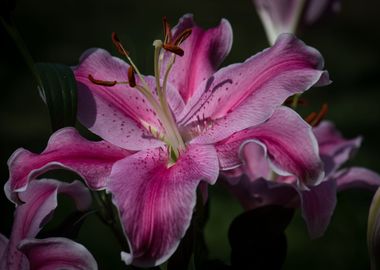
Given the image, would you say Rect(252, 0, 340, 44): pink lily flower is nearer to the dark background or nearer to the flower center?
the dark background

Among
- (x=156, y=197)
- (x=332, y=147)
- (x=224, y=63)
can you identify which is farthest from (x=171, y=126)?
(x=224, y=63)

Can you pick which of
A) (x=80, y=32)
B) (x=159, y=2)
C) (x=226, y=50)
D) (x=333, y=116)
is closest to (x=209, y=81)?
(x=226, y=50)

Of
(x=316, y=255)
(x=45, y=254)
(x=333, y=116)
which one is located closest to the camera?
(x=45, y=254)

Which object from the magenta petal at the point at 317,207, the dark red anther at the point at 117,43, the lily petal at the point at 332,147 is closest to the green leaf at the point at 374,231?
the magenta petal at the point at 317,207

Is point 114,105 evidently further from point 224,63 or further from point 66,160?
point 224,63

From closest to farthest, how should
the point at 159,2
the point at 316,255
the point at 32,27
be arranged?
1. the point at 316,255
2. the point at 32,27
3. the point at 159,2

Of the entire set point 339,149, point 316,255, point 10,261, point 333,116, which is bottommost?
point 333,116

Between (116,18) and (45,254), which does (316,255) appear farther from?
(116,18)

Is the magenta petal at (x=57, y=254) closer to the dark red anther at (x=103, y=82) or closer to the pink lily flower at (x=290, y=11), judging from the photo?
the dark red anther at (x=103, y=82)
